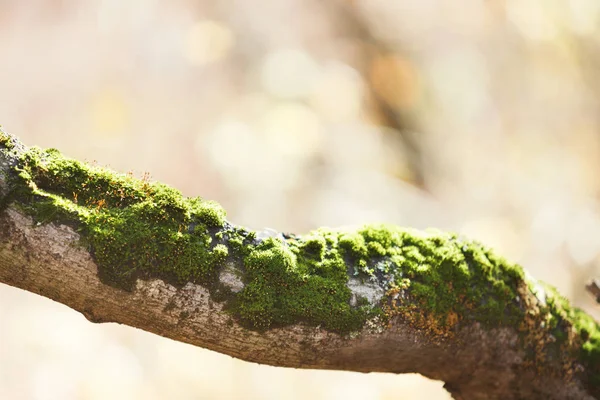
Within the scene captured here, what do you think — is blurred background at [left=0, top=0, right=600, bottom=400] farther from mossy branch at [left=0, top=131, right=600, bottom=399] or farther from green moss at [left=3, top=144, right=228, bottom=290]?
green moss at [left=3, top=144, right=228, bottom=290]

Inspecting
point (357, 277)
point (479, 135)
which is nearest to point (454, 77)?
point (479, 135)

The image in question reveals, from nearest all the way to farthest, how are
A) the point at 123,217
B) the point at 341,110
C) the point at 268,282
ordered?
the point at 123,217, the point at 268,282, the point at 341,110

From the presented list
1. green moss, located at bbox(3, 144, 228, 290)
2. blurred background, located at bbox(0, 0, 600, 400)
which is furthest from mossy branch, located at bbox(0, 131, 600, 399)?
blurred background, located at bbox(0, 0, 600, 400)

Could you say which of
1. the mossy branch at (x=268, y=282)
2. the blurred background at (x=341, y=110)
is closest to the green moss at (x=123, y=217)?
the mossy branch at (x=268, y=282)

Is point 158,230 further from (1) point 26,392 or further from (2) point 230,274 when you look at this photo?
(1) point 26,392

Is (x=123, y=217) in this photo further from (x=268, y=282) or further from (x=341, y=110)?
(x=341, y=110)

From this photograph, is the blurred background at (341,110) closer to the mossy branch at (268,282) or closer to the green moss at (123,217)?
the mossy branch at (268,282)

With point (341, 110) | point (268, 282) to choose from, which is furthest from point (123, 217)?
point (341, 110)

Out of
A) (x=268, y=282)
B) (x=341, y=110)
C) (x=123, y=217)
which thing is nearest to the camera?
(x=123, y=217)
